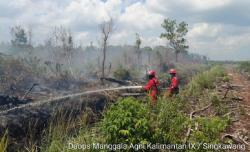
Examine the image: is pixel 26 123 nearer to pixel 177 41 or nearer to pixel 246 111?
pixel 246 111

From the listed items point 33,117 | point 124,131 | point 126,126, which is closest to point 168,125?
point 126,126

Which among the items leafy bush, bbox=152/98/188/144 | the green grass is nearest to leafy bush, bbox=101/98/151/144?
the green grass

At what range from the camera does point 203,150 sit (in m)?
5.33

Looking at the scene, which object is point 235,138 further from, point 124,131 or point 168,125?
point 124,131

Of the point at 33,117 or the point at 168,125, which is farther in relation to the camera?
the point at 33,117

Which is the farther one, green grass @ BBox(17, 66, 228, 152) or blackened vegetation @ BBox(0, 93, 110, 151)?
blackened vegetation @ BBox(0, 93, 110, 151)

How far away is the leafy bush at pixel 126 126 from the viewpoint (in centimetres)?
543

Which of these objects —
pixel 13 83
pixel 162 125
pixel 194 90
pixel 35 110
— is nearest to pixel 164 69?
pixel 13 83

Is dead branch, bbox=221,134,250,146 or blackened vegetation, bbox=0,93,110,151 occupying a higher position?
dead branch, bbox=221,134,250,146

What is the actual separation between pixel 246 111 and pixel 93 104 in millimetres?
6112

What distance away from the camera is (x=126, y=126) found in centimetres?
548

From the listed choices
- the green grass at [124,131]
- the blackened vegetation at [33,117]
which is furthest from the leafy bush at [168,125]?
the blackened vegetation at [33,117]

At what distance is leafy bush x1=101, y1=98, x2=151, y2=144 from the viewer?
5.43 metres

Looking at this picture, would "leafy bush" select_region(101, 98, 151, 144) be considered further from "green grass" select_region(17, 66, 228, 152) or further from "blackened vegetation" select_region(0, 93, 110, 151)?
"blackened vegetation" select_region(0, 93, 110, 151)
